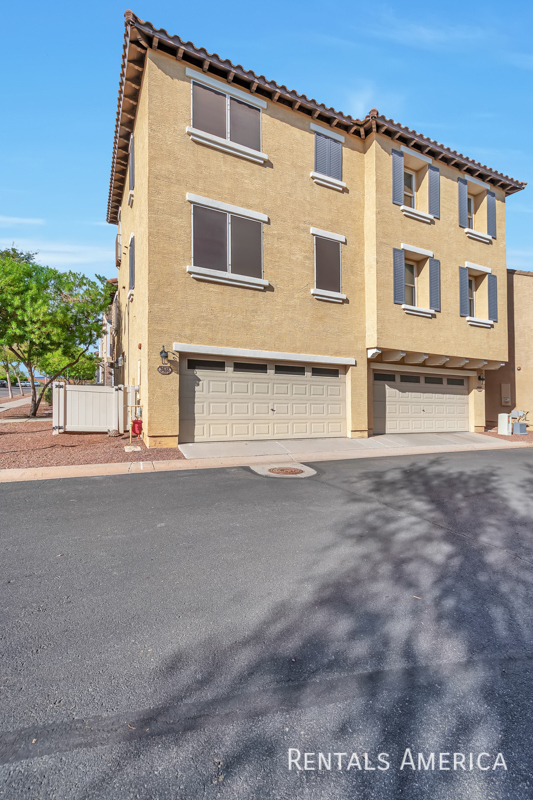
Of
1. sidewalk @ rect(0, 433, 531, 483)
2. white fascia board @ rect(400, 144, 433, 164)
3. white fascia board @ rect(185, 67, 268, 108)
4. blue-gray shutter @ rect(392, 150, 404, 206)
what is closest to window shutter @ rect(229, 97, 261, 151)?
white fascia board @ rect(185, 67, 268, 108)

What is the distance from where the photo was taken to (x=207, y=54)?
36.0 ft

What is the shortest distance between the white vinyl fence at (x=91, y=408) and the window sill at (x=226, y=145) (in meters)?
7.14

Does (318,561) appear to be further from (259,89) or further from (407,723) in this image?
(259,89)

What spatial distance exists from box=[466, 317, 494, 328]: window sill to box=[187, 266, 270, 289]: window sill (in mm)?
8466

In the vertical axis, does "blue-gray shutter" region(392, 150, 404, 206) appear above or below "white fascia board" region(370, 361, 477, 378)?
above

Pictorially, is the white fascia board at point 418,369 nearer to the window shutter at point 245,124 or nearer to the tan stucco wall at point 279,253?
the tan stucco wall at point 279,253

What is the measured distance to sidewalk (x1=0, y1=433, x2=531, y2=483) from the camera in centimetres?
795

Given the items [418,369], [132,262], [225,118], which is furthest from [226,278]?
[418,369]

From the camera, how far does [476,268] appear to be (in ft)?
51.6

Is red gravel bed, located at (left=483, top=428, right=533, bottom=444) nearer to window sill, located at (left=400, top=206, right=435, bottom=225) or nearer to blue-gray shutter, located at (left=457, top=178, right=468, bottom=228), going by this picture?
blue-gray shutter, located at (left=457, top=178, right=468, bottom=228)

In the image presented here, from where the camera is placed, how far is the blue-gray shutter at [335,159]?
13.3 m

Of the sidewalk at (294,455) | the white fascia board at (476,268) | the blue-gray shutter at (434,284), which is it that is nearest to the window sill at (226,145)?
the blue-gray shutter at (434,284)

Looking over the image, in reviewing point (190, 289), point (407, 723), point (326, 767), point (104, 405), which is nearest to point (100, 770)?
point (326, 767)

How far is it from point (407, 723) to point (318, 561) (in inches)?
76.7
